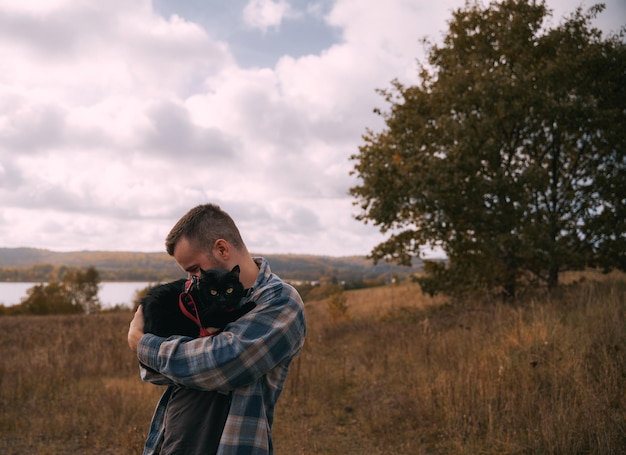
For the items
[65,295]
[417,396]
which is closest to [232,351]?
[417,396]

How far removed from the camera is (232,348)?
1.52m

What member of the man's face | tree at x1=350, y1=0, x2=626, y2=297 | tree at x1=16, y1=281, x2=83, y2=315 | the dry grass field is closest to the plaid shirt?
the man's face

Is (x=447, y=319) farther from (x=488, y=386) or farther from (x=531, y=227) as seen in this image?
(x=488, y=386)

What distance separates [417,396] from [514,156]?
9.29 metres

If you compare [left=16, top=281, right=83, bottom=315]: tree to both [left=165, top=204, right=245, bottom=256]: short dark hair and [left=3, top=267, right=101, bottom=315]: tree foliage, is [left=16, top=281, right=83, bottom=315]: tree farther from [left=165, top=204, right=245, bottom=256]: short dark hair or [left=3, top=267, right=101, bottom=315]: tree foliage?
[left=165, top=204, right=245, bottom=256]: short dark hair

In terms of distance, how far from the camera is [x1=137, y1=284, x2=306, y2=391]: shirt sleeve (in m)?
1.50

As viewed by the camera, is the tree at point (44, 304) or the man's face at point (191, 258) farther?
the tree at point (44, 304)

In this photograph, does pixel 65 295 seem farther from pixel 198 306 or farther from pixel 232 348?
pixel 232 348

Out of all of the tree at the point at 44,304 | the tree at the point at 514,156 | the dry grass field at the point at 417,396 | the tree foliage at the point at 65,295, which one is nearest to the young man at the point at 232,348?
the dry grass field at the point at 417,396

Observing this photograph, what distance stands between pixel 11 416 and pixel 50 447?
4.01ft

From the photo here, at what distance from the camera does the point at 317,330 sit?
11922 millimetres

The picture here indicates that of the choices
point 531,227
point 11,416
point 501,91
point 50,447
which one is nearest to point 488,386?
point 50,447

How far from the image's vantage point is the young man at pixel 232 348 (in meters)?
1.52

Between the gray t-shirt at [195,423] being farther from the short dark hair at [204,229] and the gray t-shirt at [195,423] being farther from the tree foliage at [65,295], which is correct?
the tree foliage at [65,295]
